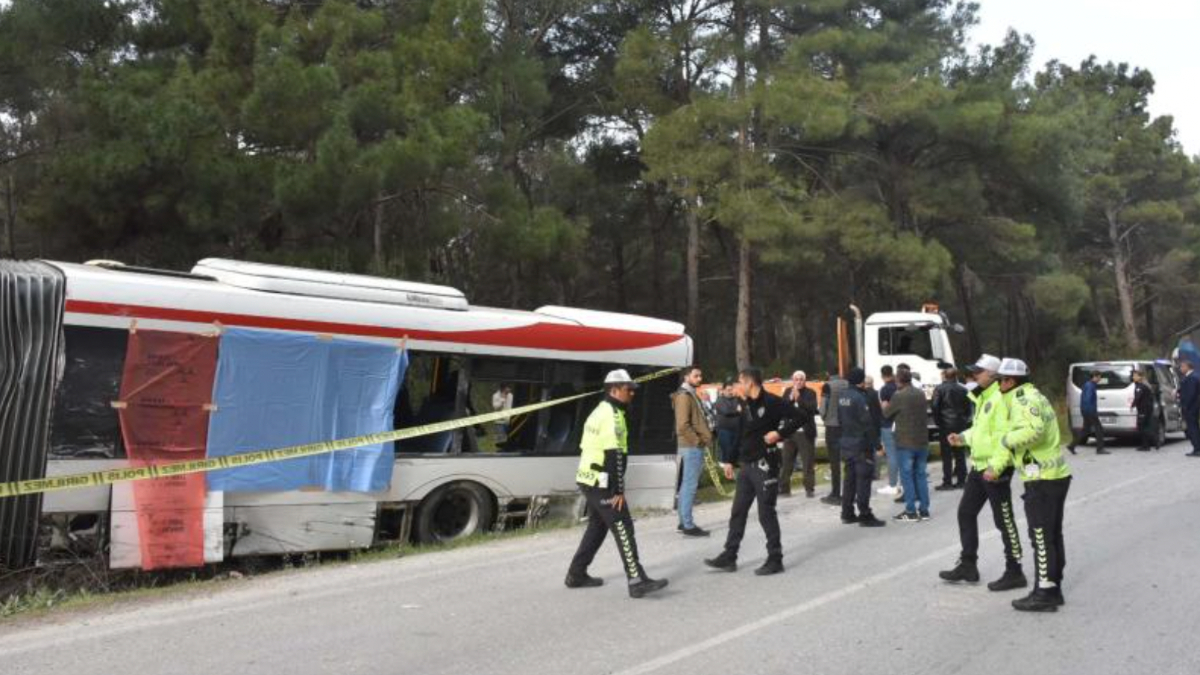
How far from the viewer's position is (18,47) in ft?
58.1

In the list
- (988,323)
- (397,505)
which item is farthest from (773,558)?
(988,323)

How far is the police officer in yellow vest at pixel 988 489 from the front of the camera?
6972 mm

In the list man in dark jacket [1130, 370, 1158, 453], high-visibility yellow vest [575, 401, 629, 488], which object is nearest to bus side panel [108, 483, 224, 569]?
high-visibility yellow vest [575, 401, 629, 488]

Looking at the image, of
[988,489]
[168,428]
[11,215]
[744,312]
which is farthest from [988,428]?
[744,312]

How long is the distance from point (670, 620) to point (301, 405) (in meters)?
4.30

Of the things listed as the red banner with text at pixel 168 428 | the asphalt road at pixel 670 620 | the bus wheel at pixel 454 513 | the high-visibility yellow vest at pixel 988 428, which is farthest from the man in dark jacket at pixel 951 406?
the red banner with text at pixel 168 428

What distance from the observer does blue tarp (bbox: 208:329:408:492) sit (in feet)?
28.2

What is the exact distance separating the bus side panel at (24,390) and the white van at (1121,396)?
719 inches

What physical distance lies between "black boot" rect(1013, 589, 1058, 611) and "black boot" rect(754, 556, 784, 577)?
1910mm

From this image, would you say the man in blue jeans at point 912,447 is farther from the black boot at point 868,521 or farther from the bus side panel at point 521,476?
the bus side panel at point 521,476

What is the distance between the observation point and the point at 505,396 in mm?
10625

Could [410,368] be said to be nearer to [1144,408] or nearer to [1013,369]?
[1013,369]

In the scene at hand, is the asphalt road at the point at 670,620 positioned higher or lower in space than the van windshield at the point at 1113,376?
lower

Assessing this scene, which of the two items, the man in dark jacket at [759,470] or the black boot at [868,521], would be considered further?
the black boot at [868,521]
